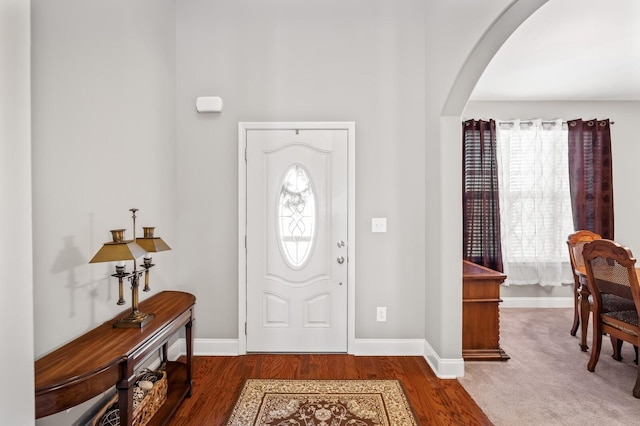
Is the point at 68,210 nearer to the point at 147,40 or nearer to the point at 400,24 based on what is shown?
the point at 147,40

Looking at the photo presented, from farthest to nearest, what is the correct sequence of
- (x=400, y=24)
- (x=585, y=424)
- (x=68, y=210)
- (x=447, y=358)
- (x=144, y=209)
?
A: (x=400, y=24) → (x=447, y=358) → (x=144, y=209) → (x=585, y=424) → (x=68, y=210)

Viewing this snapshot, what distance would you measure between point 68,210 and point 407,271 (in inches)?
97.6

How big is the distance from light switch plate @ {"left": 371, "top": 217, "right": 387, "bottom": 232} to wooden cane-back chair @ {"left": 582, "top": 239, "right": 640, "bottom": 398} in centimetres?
158

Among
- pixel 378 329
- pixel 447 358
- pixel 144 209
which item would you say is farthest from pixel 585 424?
pixel 144 209

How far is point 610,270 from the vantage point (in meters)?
2.56

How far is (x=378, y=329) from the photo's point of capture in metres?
3.01

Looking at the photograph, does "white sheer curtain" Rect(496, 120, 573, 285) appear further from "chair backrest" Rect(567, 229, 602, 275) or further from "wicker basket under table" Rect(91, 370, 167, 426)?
"wicker basket under table" Rect(91, 370, 167, 426)

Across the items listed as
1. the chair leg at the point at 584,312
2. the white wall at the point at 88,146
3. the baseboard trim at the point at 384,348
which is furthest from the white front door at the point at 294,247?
the chair leg at the point at 584,312

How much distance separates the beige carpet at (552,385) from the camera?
7.14 ft

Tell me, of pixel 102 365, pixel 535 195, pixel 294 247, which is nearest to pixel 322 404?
pixel 294 247

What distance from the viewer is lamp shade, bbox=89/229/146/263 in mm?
1663

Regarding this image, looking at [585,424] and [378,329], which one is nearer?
[585,424]

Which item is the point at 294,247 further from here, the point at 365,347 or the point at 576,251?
the point at 576,251

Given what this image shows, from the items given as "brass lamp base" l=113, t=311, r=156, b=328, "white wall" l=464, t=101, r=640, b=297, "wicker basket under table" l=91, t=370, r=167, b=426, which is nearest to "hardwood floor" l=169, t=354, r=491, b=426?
"wicker basket under table" l=91, t=370, r=167, b=426
